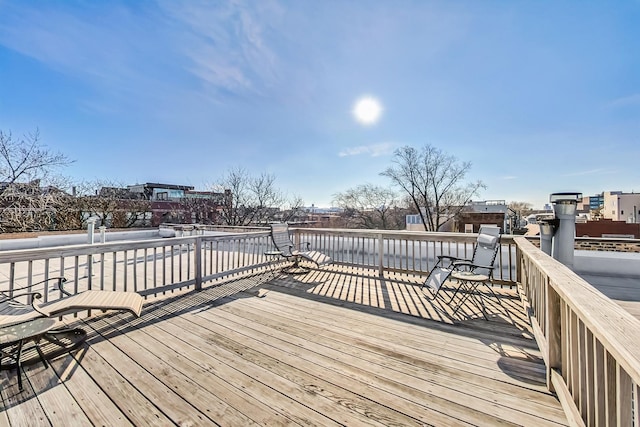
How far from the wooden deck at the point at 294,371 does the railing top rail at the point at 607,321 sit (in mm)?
851

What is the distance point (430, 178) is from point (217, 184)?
52.6 ft

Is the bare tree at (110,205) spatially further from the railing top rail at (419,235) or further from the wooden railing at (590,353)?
the wooden railing at (590,353)

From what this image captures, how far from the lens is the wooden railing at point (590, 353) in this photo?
2.76 feet

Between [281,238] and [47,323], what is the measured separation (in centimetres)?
385

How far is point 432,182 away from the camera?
21.1 metres

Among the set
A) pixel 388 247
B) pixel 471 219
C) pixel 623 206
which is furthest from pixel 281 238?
→ pixel 623 206

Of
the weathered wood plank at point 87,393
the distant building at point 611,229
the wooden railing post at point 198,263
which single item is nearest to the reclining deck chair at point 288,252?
the wooden railing post at point 198,263

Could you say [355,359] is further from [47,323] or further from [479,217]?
[479,217]

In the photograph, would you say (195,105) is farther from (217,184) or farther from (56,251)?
(217,184)

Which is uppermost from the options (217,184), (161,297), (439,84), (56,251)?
(439,84)

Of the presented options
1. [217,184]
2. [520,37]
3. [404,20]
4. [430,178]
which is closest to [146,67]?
[404,20]

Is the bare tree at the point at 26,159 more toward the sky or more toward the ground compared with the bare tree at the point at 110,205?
more toward the sky

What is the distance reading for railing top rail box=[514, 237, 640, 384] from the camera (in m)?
0.75

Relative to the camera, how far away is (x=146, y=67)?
6.52 m
